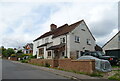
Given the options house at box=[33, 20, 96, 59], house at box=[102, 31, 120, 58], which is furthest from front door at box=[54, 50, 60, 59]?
house at box=[102, 31, 120, 58]

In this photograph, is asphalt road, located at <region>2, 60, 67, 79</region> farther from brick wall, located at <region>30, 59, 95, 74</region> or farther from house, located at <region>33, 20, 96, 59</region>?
house, located at <region>33, 20, 96, 59</region>

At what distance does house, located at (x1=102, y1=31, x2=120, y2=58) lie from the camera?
25.1m

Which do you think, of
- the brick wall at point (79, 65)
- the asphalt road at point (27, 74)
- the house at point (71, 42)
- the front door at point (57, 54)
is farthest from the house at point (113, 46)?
the asphalt road at point (27, 74)

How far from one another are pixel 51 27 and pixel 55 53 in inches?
435

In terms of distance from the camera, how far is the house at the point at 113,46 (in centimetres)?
2508

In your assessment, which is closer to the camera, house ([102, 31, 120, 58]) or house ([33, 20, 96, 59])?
house ([102, 31, 120, 58])

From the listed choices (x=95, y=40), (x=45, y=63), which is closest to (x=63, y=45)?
(x=45, y=63)

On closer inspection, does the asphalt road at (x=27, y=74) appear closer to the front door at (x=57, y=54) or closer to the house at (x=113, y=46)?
the front door at (x=57, y=54)

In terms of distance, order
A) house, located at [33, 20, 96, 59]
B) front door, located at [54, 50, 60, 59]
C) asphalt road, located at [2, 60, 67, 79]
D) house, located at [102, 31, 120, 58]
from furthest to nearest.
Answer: front door, located at [54, 50, 60, 59] < house, located at [33, 20, 96, 59] < house, located at [102, 31, 120, 58] < asphalt road, located at [2, 60, 67, 79]

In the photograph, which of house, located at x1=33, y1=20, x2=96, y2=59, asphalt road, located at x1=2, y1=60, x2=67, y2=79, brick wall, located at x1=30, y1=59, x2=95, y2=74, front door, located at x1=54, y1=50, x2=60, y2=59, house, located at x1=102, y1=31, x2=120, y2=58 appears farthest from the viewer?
front door, located at x1=54, y1=50, x2=60, y2=59

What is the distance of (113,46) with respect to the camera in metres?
26.2

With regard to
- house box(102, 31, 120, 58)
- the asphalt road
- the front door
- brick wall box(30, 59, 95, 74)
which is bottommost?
the asphalt road

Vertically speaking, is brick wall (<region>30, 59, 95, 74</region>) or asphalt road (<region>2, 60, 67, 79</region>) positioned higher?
brick wall (<region>30, 59, 95, 74</region>)

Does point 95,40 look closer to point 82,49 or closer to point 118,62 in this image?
point 82,49
